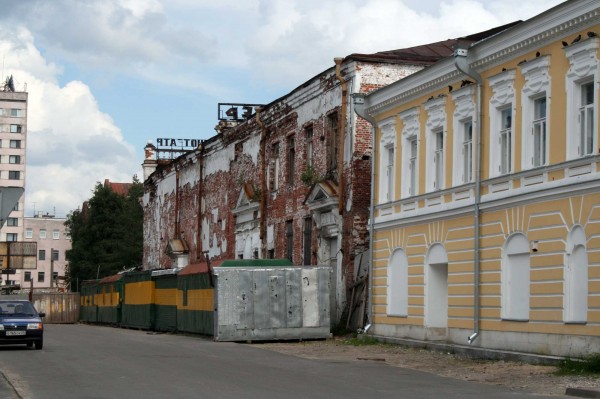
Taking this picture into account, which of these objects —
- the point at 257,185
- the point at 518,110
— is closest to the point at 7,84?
the point at 257,185

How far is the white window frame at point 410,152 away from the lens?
29.2 meters

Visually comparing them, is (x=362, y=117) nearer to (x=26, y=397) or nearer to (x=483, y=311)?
(x=483, y=311)

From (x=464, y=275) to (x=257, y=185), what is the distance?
19.7m

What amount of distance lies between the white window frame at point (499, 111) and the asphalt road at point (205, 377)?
544 cm

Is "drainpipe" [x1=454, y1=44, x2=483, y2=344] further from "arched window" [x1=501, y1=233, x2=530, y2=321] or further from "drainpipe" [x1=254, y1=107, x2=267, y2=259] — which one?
"drainpipe" [x1=254, y1=107, x2=267, y2=259]

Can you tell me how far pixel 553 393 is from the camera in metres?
16.9

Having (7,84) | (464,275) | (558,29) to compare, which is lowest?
(464,275)

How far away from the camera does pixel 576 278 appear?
68.8 ft

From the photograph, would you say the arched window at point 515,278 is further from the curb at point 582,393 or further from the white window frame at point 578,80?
Result: the curb at point 582,393

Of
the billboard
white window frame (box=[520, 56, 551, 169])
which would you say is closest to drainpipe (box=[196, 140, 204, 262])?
the billboard

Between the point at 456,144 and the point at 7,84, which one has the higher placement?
the point at 7,84

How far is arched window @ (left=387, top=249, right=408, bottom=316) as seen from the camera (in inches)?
1171

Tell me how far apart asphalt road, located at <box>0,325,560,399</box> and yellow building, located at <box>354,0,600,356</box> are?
10.8 feet

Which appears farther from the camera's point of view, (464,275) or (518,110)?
(464,275)
